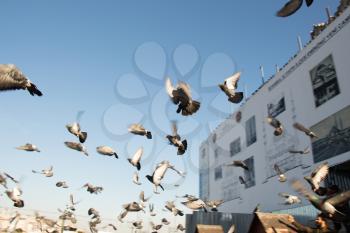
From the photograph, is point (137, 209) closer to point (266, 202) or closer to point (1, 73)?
point (1, 73)

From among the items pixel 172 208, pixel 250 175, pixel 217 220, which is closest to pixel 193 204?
pixel 172 208

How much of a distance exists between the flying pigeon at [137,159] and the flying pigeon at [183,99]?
4321 millimetres

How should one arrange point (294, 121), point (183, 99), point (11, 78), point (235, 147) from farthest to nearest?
point (235, 147) < point (294, 121) < point (183, 99) < point (11, 78)

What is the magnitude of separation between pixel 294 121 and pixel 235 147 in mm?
26423

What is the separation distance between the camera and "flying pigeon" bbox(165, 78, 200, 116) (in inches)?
482

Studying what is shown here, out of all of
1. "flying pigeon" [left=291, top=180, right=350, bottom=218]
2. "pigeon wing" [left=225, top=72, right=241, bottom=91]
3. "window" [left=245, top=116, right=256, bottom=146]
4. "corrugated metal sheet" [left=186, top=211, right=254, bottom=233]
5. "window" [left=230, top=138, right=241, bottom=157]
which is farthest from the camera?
"window" [left=230, top=138, right=241, bottom=157]

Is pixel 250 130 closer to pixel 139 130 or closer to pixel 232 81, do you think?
pixel 139 130

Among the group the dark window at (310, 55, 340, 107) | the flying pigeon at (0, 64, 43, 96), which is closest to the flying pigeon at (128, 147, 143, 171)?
the flying pigeon at (0, 64, 43, 96)

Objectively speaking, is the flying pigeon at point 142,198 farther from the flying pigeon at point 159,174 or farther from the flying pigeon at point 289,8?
the flying pigeon at point 289,8

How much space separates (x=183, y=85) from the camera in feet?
40.5

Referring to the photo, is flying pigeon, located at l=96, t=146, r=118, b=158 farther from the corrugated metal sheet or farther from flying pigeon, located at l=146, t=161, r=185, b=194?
the corrugated metal sheet

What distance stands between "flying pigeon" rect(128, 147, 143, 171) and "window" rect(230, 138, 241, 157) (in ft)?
210

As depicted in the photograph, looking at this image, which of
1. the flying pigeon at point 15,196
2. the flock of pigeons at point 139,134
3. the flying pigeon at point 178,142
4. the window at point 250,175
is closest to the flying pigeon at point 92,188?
the flock of pigeons at point 139,134

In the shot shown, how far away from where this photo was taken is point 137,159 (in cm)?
1559
